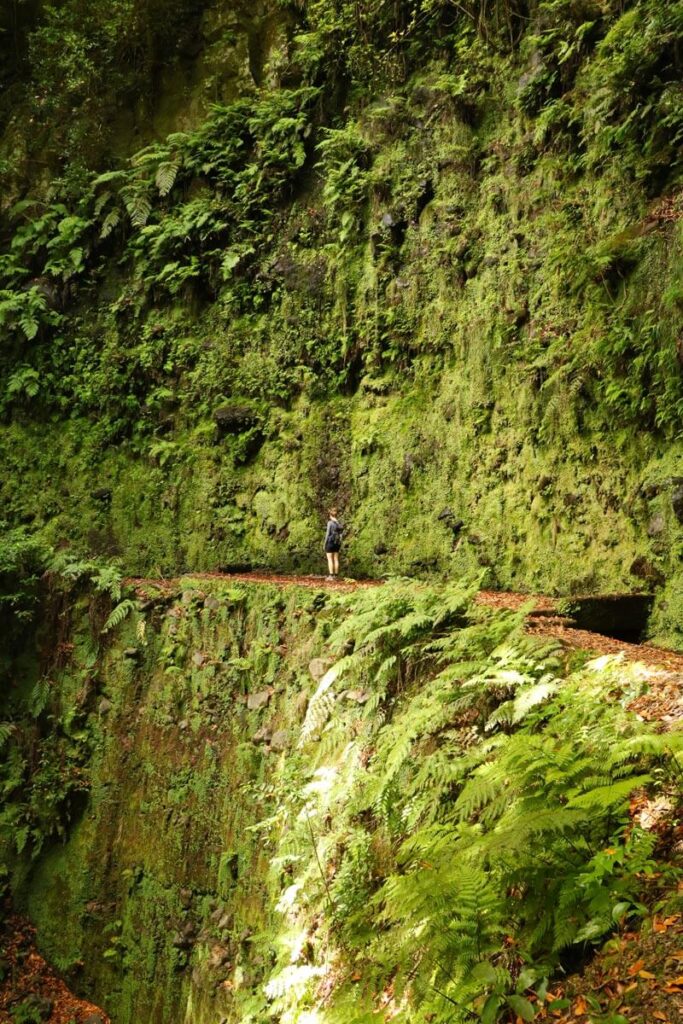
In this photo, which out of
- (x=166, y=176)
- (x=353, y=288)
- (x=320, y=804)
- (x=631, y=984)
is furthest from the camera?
(x=166, y=176)

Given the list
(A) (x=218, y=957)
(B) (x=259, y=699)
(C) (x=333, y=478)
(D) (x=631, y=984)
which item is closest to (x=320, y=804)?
(B) (x=259, y=699)

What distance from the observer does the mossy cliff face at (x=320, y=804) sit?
3.35 metres

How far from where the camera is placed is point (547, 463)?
990cm

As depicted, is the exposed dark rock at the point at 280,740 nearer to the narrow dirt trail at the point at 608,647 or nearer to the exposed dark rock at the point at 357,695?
the exposed dark rock at the point at 357,695

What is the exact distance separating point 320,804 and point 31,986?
22.6 ft

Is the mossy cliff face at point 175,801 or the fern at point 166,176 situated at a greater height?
the fern at point 166,176

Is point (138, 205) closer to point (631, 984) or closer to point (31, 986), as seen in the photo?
point (31, 986)

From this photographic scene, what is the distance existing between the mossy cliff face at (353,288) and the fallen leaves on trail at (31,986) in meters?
6.17

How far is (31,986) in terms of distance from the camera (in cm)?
1028

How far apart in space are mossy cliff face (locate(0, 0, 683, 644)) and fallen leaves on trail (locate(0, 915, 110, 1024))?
6170mm

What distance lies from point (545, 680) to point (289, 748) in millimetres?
3782

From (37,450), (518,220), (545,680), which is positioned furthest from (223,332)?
(545,680)

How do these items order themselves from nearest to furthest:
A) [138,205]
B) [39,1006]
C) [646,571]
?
[646,571] < [39,1006] < [138,205]

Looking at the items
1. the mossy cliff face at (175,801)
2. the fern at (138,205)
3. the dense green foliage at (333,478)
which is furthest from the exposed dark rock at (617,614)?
the fern at (138,205)
